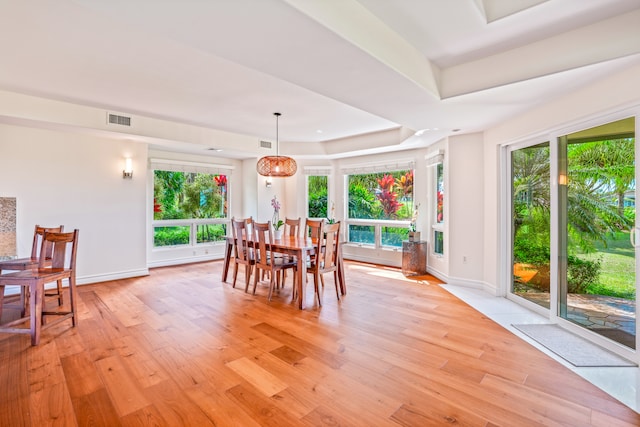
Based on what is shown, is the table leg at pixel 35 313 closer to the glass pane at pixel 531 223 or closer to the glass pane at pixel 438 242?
the glass pane at pixel 531 223

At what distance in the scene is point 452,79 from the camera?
10.1ft

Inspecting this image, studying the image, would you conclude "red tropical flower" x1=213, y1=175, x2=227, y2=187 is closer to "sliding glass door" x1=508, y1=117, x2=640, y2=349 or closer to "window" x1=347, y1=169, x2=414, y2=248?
"window" x1=347, y1=169, x2=414, y2=248

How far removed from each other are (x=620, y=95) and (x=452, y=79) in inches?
51.7

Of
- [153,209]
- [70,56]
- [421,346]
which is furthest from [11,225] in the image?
[421,346]

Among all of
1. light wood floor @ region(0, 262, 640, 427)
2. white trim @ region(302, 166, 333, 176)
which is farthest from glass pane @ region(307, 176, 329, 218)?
light wood floor @ region(0, 262, 640, 427)

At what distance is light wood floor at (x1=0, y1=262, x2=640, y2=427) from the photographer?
192 cm

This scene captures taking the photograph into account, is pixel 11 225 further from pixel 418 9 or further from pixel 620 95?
pixel 620 95

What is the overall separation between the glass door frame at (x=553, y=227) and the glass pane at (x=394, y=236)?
2.15m

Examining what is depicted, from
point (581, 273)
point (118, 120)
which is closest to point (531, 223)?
point (581, 273)

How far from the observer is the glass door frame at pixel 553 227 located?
254 cm

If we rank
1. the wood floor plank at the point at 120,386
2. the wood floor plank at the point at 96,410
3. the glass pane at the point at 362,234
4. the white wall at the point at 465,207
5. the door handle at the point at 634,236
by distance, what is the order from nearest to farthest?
the wood floor plank at the point at 96,410 → the wood floor plank at the point at 120,386 → the door handle at the point at 634,236 → the white wall at the point at 465,207 → the glass pane at the point at 362,234

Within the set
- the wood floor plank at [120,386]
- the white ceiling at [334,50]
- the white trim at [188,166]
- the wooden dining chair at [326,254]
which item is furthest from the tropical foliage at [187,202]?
the wood floor plank at [120,386]

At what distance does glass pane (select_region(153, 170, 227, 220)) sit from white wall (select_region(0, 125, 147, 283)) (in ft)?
2.87

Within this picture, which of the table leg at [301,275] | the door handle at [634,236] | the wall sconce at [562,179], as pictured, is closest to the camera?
the door handle at [634,236]
